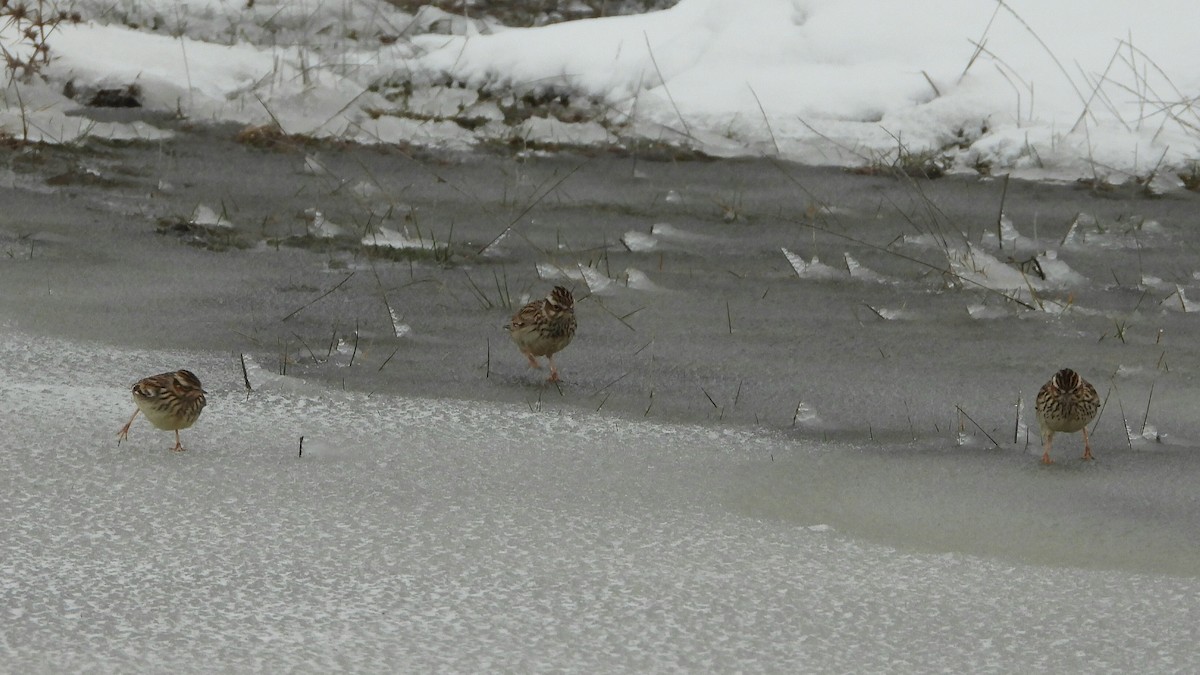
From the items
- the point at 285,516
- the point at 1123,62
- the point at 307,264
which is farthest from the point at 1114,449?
the point at 1123,62

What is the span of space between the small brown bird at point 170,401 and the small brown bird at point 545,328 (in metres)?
1.33

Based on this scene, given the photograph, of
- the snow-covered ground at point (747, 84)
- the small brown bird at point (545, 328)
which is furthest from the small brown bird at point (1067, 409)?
→ the snow-covered ground at point (747, 84)

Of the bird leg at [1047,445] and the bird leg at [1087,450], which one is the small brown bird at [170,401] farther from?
the bird leg at [1087,450]

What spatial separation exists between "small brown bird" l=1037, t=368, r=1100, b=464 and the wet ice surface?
9cm

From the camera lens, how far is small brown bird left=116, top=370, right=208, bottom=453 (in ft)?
13.3

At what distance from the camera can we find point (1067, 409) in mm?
4398

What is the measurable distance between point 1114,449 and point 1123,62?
461cm

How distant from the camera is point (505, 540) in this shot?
354cm

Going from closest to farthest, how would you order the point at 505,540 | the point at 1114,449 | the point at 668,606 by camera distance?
the point at 668,606, the point at 505,540, the point at 1114,449

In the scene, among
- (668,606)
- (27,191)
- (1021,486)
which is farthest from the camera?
(27,191)

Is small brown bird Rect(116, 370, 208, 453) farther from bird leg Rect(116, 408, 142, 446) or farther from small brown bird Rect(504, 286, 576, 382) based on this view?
small brown bird Rect(504, 286, 576, 382)

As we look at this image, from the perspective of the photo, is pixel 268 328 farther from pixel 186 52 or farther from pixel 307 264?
pixel 186 52

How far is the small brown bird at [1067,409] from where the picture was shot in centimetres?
439

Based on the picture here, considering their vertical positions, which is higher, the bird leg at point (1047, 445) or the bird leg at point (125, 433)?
the bird leg at point (1047, 445)
